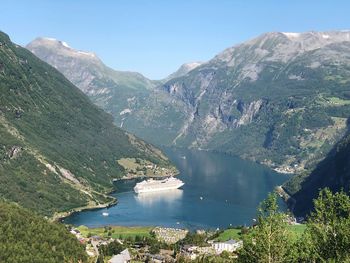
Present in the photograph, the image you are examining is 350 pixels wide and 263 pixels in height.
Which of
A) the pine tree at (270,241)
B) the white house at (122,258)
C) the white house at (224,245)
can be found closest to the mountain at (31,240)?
the white house at (122,258)

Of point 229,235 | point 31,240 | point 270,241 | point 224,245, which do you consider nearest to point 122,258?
point 31,240

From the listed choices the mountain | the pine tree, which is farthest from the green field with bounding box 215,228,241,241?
the pine tree

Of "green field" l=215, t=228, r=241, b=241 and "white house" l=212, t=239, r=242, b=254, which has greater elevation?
"white house" l=212, t=239, r=242, b=254

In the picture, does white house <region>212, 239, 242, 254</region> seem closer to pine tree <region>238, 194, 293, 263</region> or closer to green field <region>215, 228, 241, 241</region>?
green field <region>215, 228, 241, 241</region>

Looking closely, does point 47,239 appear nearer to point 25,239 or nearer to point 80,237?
point 25,239

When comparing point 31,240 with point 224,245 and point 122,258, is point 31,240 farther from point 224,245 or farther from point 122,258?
point 224,245

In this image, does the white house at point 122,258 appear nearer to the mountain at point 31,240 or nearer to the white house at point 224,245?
the mountain at point 31,240
